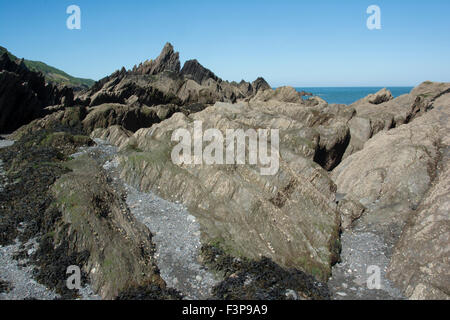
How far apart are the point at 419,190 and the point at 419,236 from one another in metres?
7.05

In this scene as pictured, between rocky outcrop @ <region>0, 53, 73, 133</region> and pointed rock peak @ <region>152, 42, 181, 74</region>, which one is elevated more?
pointed rock peak @ <region>152, 42, 181, 74</region>

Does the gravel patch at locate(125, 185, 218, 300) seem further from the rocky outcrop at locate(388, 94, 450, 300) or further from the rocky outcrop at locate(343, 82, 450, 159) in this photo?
the rocky outcrop at locate(343, 82, 450, 159)

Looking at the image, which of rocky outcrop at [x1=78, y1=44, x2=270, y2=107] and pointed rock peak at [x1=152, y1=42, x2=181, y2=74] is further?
pointed rock peak at [x1=152, y1=42, x2=181, y2=74]

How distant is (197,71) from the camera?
11950 centimetres

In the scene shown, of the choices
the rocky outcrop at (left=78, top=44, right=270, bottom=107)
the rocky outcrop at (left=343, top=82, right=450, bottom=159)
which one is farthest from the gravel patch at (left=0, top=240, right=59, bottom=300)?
the rocky outcrop at (left=78, top=44, right=270, bottom=107)

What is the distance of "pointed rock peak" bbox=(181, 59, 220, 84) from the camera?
118 meters

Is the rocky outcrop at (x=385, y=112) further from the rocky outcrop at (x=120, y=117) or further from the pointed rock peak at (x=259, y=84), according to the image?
the pointed rock peak at (x=259, y=84)

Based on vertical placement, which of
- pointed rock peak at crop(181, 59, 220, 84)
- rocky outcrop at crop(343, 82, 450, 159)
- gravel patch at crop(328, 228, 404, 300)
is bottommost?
gravel patch at crop(328, 228, 404, 300)

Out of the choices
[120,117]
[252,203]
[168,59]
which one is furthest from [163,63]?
[252,203]

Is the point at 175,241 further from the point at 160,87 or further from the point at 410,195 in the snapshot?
the point at 160,87

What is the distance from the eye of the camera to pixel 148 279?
1619cm

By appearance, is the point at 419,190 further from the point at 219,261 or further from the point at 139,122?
the point at 139,122

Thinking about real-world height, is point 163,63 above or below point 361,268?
above
